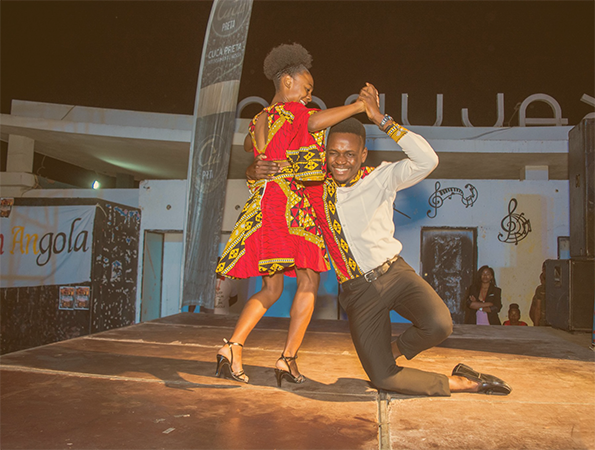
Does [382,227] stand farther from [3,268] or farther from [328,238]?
[3,268]

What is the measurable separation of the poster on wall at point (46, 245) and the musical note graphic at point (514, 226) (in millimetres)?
8255

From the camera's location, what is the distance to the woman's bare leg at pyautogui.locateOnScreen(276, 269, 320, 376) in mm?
2369

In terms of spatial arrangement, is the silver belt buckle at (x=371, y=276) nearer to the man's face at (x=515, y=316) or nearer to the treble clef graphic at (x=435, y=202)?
the man's face at (x=515, y=316)

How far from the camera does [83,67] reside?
45.0 ft

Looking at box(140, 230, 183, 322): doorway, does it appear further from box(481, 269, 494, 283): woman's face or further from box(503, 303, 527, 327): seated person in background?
box(503, 303, 527, 327): seated person in background

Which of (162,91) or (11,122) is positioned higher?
(162,91)

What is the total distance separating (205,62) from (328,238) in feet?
15.7

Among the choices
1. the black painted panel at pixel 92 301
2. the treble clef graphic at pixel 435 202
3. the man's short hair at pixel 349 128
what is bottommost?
the black painted panel at pixel 92 301

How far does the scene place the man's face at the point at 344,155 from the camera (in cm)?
230

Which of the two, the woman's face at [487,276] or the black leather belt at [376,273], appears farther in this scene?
the woman's face at [487,276]

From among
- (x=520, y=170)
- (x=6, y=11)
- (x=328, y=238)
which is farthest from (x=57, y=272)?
(x=520, y=170)

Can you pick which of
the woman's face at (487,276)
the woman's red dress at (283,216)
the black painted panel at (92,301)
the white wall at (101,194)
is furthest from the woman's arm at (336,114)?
the white wall at (101,194)

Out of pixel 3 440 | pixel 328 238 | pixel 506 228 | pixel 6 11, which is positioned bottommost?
pixel 3 440

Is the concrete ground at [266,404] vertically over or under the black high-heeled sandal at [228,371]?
under
